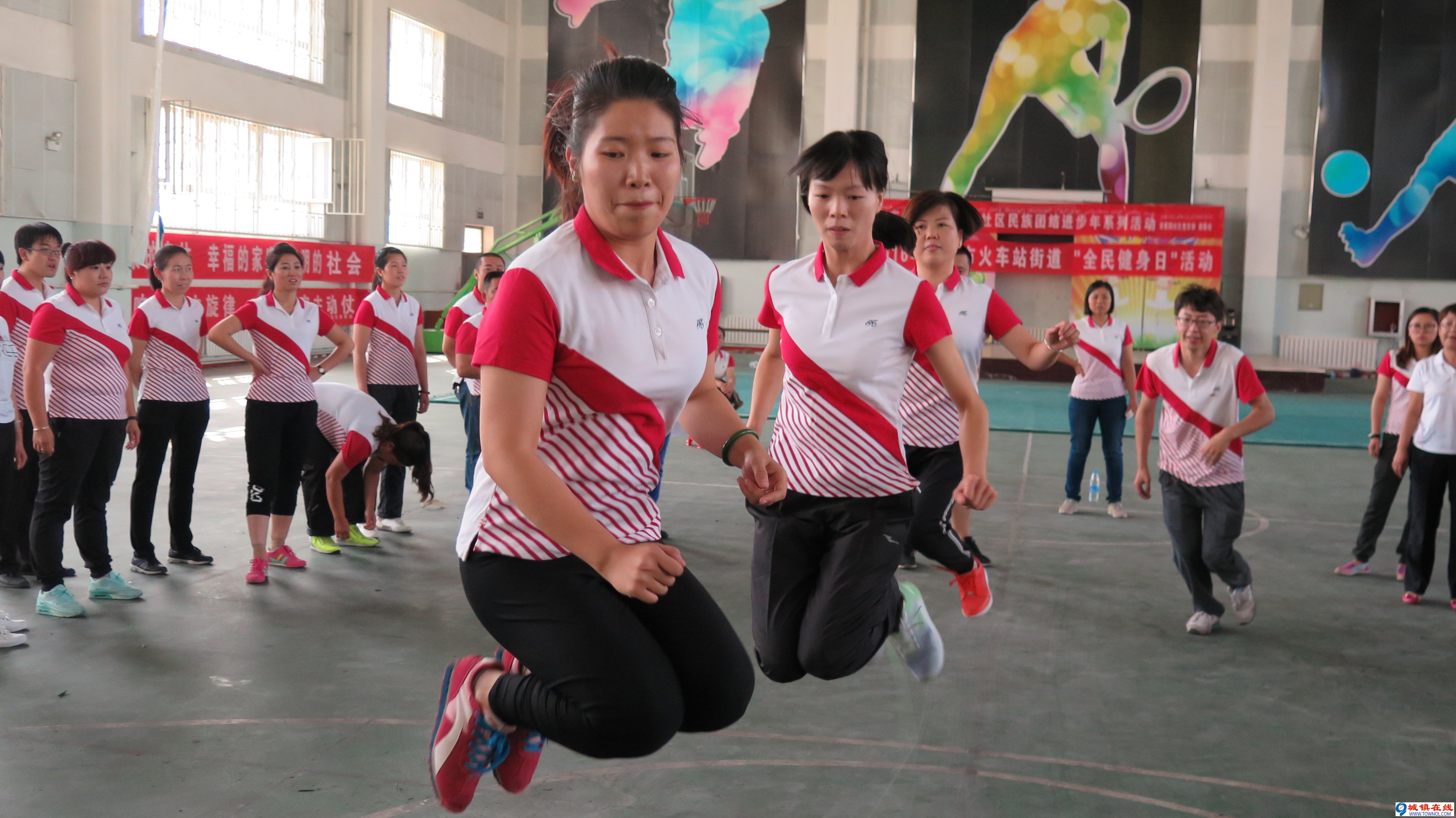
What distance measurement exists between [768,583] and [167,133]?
15.1 m

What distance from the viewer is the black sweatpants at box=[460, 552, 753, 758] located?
7.11 ft

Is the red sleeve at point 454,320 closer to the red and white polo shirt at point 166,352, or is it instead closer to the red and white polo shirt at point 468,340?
the red and white polo shirt at point 468,340

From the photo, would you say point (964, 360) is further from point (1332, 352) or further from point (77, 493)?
point (1332, 352)

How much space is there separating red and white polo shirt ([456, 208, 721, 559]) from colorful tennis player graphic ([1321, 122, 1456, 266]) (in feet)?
68.1

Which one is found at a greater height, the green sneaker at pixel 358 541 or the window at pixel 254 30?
the window at pixel 254 30

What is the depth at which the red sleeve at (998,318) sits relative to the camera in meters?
4.53

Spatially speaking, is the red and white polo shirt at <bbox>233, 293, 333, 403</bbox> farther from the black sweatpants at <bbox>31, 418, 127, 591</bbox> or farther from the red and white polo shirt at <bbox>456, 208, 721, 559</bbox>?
the red and white polo shirt at <bbox>456, 208, 721, 559</bbox>

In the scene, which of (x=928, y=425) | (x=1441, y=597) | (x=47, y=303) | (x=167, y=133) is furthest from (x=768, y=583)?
(x=167, y=133)

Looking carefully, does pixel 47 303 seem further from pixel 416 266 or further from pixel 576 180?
pixel 416 266

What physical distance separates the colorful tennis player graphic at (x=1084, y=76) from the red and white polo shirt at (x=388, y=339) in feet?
49.6

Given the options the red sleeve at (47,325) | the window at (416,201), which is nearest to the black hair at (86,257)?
the red sleeve at (47,325)

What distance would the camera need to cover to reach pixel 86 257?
17.0 ft

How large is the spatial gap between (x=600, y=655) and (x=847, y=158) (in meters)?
Answer: 1.88

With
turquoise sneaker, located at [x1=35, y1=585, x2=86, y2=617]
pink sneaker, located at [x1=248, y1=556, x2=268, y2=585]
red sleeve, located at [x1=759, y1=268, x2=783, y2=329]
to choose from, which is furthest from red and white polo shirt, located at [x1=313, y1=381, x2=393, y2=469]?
red sleeve, located at [x1=759, y1=268, x2=783, y2=329]
